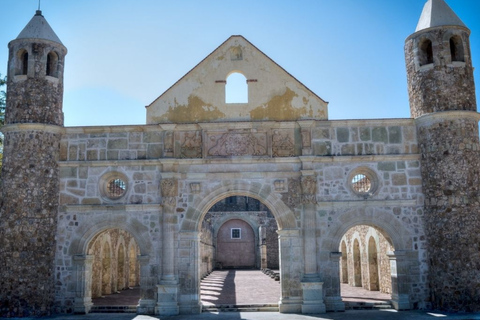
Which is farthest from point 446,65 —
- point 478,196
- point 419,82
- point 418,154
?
point 478,196

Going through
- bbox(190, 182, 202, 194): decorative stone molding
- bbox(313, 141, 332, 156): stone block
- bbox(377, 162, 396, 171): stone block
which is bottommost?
bbox(190, 182, 202, 194): decorative stone molding

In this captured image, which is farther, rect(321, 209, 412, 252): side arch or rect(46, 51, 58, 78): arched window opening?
rect(46, 51, 58, 78): arched window opening

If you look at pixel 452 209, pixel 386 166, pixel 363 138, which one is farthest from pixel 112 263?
pixel 452 209

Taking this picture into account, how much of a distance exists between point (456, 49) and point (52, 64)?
12930mm

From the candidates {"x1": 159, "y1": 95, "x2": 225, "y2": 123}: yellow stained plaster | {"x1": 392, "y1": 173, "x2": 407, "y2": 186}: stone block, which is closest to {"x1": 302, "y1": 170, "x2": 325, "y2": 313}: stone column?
{"x1": 392, "y1": 173, "x2": 407, "y2": 186}: stone block

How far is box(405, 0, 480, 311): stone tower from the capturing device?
14.0 meters

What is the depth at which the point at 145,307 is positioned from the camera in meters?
14.6

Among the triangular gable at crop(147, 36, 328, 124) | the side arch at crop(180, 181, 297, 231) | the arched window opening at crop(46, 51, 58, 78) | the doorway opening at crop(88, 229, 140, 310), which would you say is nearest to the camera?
the side arch at crop(180, 181, 297, 231)

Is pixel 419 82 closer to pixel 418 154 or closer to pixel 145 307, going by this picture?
pixel 418 154

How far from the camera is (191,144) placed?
15.5 meters

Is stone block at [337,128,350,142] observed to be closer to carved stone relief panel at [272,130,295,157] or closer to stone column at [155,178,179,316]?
carved stone relief panel at [272,130,295,157]

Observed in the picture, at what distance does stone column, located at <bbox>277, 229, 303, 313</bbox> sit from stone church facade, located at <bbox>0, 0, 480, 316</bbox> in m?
0.06

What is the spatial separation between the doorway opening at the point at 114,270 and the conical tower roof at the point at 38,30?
6.72 m

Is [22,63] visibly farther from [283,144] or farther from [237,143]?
[283,144]
